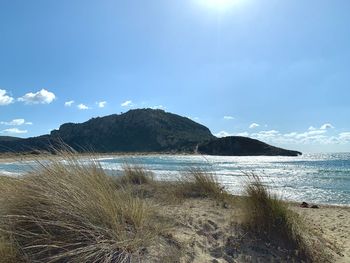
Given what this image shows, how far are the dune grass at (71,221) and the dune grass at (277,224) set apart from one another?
158cm

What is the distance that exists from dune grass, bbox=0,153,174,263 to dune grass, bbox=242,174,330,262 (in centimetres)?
158

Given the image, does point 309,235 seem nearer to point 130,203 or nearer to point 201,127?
point 130,203

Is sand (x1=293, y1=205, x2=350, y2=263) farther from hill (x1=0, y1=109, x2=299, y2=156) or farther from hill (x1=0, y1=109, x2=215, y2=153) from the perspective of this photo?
hill (x1=0, y1=109, x2=299, y2=156)

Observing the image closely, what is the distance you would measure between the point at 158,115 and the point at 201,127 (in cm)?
2096

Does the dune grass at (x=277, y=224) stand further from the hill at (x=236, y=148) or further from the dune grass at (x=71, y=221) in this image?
the hill at (x=236, y=148)

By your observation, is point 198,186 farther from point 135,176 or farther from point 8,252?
point 8,252

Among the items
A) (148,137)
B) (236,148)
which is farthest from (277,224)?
(148,137)

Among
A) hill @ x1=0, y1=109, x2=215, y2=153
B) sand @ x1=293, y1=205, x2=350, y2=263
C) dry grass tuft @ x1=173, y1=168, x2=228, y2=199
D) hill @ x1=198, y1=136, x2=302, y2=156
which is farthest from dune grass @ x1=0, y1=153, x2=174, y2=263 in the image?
hill @ x1=198, y1=136, x2=302, y2=156

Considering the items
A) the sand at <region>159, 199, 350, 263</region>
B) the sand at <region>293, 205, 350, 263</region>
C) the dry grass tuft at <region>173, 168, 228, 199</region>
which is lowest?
the sand at <region>293, 205, 350, 263</region>

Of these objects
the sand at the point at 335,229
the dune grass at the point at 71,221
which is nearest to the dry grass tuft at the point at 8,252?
the dune grass at the point at 71,221

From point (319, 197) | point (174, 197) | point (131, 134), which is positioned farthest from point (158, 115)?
point (174, 197)

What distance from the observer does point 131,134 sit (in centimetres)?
10869

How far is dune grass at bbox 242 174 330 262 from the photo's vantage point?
552 cm

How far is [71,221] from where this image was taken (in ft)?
13.8
